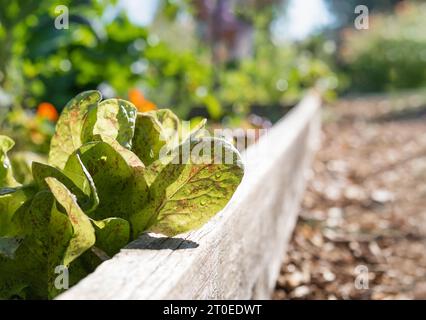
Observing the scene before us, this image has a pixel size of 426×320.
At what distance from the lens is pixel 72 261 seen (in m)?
1.19

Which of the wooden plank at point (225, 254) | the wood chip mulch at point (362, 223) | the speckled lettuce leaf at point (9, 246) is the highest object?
the speckled lettuce leaf at point (9, 246)

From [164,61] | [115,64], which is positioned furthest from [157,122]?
[164,61]

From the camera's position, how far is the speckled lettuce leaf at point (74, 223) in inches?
41.4

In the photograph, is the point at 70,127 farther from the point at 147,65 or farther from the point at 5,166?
the point at 147,65

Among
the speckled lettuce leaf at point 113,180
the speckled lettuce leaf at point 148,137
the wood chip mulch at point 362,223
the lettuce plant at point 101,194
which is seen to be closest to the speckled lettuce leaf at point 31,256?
the lettuce plant at point 101,194

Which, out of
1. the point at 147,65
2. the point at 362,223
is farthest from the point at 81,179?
the point at 147,65

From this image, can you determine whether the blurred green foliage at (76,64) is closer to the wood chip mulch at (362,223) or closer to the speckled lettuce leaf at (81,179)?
the wood chip mulch at (362,223)

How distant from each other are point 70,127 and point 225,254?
390 mm

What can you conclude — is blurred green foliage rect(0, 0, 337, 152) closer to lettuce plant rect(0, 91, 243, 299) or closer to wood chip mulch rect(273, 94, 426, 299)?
wood chip mulch rect(273, 94, 426, 299)

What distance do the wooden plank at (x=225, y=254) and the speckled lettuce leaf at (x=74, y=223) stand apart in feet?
0.19

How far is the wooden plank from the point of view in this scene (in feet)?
A: 3.06

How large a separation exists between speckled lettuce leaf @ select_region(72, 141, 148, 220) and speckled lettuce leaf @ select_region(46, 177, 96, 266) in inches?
5.8

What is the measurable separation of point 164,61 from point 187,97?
0.75 m
